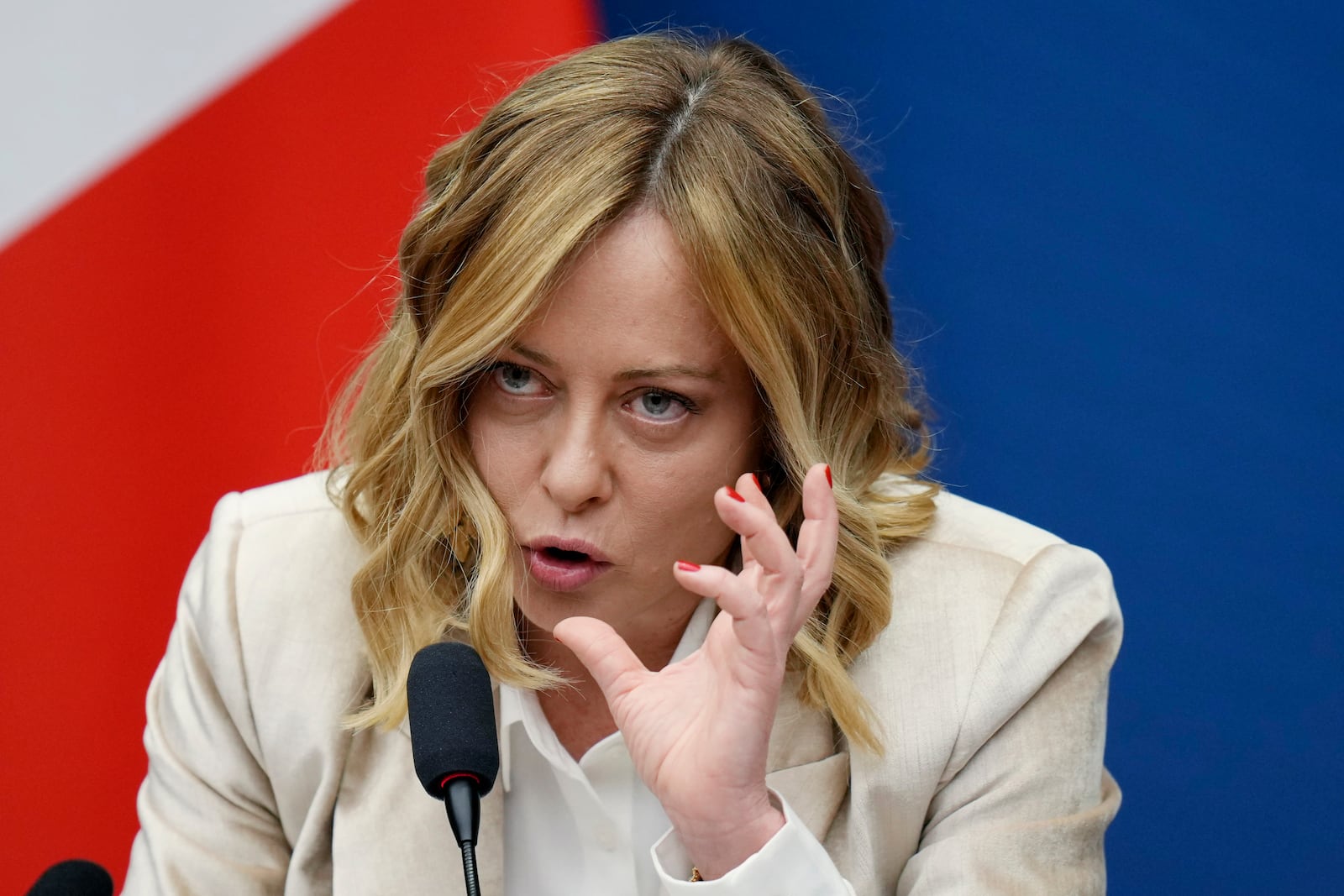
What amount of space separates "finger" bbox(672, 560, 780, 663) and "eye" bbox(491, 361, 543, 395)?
1.11 feet

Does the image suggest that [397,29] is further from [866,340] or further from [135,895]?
[135,895]

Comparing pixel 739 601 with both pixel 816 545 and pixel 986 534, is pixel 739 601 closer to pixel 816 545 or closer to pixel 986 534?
pixel 816 545

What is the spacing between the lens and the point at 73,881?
0.86 metres

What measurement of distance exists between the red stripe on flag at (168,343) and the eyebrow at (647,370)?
80 centimetres

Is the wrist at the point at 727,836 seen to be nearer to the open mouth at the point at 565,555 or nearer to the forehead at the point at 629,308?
the open mouth at the point at 565,555

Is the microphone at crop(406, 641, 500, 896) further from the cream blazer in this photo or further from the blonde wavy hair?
the cream blazer

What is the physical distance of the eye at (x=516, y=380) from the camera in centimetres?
129

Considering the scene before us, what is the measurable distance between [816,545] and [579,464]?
262 mm

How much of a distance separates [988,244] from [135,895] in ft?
4.29

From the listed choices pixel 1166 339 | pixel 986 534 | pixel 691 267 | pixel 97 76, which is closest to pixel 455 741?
pixel 691 267

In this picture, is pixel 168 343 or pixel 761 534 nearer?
pixel 761 534

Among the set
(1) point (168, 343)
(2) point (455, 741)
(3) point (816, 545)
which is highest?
(3) point (816, 545)

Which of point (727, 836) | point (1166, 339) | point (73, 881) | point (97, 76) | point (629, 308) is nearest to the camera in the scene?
point (73, 881)

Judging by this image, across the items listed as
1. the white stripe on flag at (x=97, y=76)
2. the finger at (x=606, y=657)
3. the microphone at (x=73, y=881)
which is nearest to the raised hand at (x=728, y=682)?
the finger at (x=606, y=657)
